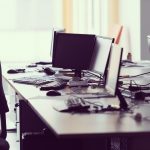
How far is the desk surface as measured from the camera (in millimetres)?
2270

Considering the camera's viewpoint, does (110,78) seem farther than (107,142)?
No

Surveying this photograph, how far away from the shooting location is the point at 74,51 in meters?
4.23

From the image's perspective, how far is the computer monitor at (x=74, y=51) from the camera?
4133 millimetres

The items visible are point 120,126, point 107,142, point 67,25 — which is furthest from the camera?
point 67,25

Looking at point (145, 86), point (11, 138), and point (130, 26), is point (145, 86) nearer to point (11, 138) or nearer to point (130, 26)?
point (11, 138)

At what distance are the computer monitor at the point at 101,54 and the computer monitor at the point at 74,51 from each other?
123 millimetres

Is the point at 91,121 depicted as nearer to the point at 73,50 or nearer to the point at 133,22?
the point at 73,50

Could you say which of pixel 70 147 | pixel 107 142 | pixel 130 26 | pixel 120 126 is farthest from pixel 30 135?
pixel 130 26

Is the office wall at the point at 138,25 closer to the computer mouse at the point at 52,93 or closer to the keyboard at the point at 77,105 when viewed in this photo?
the computer mouse at the point at 52,93

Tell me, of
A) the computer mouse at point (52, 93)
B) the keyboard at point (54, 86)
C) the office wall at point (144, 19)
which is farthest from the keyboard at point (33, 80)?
the office wall at point (144, 19)

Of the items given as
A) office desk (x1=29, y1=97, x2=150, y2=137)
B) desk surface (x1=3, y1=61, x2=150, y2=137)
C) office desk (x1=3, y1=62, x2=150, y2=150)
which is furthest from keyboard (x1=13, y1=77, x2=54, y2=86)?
office desk (x1=29, y1=97, x2=150, y2=137)

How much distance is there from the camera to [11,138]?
5348 millimetres

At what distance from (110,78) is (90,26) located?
5073 millimetres

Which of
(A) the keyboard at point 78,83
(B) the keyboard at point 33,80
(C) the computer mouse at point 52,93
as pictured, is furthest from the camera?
(B) the keyboard at point 33,80
